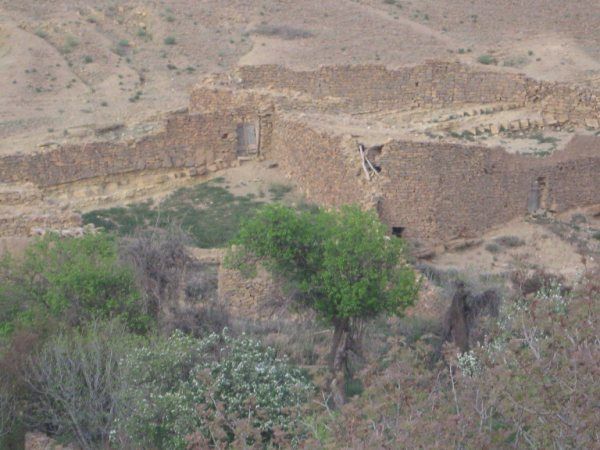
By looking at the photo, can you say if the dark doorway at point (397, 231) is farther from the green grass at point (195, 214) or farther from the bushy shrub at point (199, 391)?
the bushy shrub at point (199, 391)

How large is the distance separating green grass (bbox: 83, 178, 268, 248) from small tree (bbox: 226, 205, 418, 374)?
22.1 feet

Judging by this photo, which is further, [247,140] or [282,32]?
[282,32]

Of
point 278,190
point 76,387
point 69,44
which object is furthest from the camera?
point 69,44

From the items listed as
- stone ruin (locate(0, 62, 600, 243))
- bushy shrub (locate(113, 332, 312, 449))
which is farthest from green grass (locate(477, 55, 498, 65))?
bushy shrub (locate(113, 332, 312, 449))

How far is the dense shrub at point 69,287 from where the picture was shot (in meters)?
15.6

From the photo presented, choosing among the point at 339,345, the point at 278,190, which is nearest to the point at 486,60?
the point at 278,190

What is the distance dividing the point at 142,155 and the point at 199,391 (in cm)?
1438

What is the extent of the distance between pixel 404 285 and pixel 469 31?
113 ft

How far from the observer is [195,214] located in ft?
79.3

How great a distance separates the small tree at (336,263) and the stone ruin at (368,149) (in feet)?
18.9

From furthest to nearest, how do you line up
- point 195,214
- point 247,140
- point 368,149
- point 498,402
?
point 247,140, point 195,214, point 368,149, point 498,402

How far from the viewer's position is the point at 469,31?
158 feet

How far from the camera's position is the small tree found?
1524cm

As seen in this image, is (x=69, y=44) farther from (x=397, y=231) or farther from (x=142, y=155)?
(x=397, y=231)
